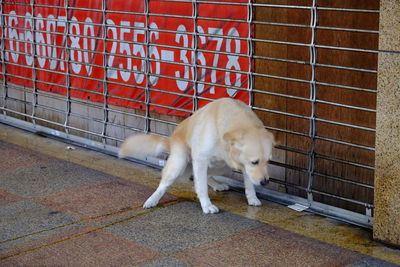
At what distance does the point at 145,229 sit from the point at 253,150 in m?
1.13

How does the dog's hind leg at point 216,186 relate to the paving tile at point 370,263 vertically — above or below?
above

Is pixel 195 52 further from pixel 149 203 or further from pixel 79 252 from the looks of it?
pixel 79 252

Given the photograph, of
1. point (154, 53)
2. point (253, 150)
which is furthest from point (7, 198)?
point (253, 150)

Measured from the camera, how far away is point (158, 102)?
26.1ft

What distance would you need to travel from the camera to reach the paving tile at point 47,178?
7.19m

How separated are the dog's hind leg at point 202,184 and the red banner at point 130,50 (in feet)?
3.25

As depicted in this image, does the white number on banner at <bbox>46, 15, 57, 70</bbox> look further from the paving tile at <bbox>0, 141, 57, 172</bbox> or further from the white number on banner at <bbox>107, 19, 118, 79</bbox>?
the paving tile at <bbox>0, 141, 57, 172</bbox>

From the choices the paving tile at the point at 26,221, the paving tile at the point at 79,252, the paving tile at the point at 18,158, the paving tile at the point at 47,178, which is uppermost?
the paving tile at the point at 18,158

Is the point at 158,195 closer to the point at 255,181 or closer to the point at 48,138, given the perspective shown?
the point at 255,181

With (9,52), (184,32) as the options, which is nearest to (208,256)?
(184,32)

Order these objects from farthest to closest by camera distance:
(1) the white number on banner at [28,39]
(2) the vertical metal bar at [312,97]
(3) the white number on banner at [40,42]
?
(1) the white number on banner at [28,39]
(3) the white number on banner at [40,42]
(2) the vertical metal bar at [312,97]

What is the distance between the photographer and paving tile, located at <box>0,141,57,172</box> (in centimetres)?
807

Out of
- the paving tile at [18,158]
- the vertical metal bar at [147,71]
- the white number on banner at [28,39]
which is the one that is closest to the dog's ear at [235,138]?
the vertical metal bar at [147,71]

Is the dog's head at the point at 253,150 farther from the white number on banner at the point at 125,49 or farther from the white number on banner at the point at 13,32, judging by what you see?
the white number on banner at the point at 13,32
